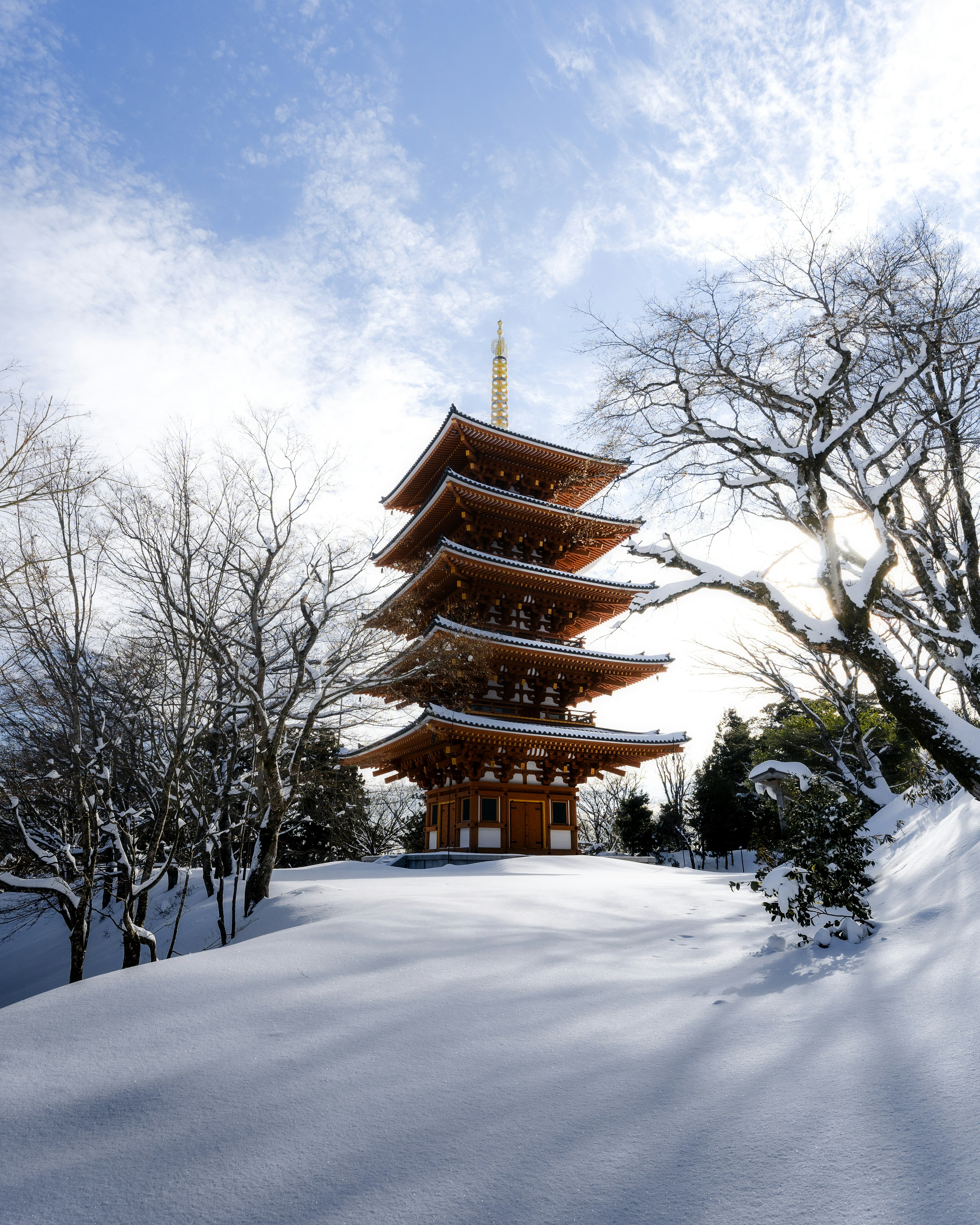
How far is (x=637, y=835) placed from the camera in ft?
116

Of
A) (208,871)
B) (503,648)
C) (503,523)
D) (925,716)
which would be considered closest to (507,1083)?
(925,716)

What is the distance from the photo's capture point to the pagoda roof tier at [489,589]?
1844 cm

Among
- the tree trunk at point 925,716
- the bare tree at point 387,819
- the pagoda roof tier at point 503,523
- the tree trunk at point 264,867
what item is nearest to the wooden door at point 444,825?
the pagoda roof tier at point 503,523

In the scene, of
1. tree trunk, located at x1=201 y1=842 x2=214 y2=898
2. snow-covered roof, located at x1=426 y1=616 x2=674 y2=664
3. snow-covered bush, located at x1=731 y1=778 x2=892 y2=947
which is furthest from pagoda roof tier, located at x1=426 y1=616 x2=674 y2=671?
snow-covered bush, located at x1=731 y1=778 x2=892 y2=947

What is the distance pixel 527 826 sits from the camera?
18.1 meters

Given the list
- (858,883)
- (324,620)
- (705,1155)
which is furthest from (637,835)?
(705,1155)

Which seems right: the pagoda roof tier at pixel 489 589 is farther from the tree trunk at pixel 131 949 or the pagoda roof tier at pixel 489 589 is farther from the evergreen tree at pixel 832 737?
the tree trunk at pixel 131 949

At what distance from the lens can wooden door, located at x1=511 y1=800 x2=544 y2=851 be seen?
17812 mm

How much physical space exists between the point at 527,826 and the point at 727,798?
19579mm

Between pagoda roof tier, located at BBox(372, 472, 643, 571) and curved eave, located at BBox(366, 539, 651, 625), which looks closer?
curved eave, located at BBox(366, 539, 651, 625)

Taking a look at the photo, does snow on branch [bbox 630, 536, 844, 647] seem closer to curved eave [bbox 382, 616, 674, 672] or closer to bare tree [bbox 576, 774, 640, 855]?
curved eave [bbox 382, 616, 674, 672]

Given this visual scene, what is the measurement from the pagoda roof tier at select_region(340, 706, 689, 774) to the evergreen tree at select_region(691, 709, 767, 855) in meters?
15.3

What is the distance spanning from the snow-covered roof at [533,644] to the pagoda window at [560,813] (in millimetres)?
4063

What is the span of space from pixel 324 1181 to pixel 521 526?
19.0 m
